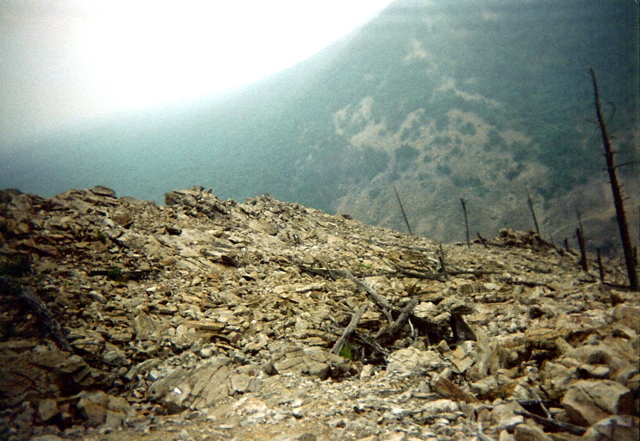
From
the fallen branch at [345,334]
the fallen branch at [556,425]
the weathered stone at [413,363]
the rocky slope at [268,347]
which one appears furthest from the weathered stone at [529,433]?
the fallen branch at [345,334]

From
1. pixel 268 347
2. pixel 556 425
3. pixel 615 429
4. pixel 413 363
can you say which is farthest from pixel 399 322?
pixel 615 429

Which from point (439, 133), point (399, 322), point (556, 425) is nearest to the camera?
point (556, 425)

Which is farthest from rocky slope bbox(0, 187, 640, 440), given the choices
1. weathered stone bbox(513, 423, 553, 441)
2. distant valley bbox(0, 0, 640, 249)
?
distant valley bbox(0, 0, 640, 249)

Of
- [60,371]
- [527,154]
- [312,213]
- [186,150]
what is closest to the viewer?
[60,371]

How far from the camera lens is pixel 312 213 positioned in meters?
23.5

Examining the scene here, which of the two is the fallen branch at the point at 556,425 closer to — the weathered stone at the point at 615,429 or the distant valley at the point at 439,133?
the weathered stone at the point at 615,429

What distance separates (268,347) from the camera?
21.4 ft

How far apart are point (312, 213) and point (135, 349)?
18.0 m

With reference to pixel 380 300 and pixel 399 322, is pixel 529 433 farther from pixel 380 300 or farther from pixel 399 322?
pixel 380 300

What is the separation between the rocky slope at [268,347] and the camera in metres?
3.72

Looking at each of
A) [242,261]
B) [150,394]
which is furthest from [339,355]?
[242,261]

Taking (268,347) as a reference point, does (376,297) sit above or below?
below

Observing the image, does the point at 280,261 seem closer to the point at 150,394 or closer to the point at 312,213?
the point at 150,394

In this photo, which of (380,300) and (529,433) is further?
(380,300)
